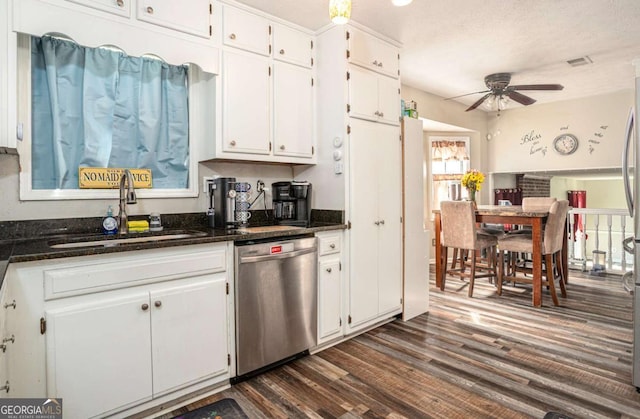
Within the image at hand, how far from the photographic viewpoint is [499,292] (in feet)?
12.9

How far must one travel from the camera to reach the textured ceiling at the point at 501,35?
8.69 feet

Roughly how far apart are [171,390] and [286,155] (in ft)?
5.60

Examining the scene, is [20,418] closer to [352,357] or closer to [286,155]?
[352,357]

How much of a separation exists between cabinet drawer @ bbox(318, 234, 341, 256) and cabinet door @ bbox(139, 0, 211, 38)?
5.17ft

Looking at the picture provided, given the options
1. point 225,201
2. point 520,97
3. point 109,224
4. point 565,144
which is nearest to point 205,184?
point 225,201

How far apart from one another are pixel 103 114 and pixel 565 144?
20.3 feet

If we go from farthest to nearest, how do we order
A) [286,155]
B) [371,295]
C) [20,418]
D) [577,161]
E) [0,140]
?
[577,161]
[371,295]
[286,155]
[0,140]
[20,418]

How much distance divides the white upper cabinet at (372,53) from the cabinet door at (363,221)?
1.61 ft

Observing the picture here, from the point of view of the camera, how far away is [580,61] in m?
3.88

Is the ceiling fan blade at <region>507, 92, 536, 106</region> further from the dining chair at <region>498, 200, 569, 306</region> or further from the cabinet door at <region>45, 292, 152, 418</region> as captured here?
the cabinet door at <region>45, 292, 152, 418</region>

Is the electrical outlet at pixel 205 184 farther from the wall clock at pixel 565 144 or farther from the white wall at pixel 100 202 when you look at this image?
the wall clock at pixel 565 144

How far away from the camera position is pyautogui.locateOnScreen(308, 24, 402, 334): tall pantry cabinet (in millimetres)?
2734

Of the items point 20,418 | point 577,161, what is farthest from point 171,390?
point 577,161

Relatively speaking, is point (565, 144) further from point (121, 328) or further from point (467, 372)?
point (121, 328)
